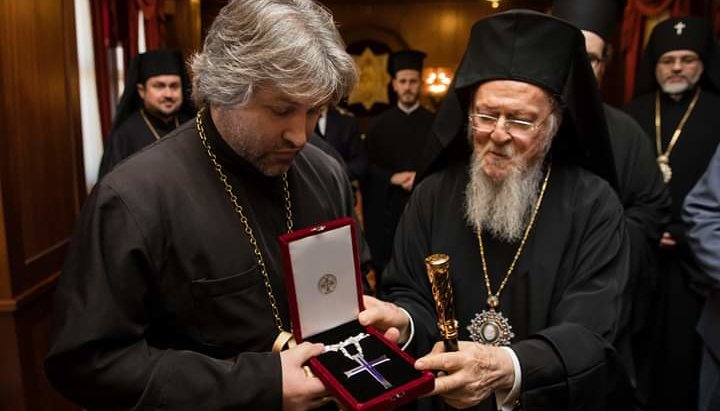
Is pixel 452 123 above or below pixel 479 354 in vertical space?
above

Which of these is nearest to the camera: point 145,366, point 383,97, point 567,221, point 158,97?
point 145,366

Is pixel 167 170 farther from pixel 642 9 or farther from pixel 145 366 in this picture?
pixel 642 9

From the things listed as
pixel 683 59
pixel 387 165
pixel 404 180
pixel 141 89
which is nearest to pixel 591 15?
pixel 683 59

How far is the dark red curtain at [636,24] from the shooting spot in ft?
20.8

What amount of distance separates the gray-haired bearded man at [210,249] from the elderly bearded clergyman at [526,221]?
18.5 inches

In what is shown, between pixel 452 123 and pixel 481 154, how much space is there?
23cm

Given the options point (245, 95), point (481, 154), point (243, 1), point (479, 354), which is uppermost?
point (243, 1)

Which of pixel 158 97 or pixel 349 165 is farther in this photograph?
pixel 349 165

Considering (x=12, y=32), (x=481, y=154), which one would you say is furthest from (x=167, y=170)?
(x=12, y=32)

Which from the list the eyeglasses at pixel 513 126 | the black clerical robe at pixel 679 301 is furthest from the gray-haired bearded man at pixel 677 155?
the eyeglasses at pixel 513 126

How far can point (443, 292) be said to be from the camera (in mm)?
1513

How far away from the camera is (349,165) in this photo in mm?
5715

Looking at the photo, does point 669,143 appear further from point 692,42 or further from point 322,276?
point 322,276

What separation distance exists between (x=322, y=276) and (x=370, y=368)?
0.26 m
